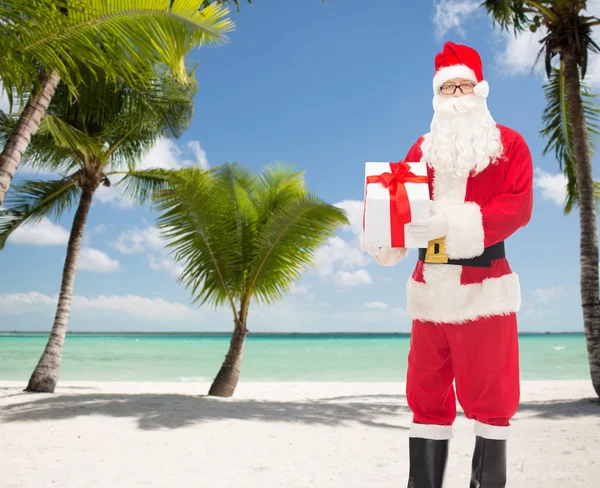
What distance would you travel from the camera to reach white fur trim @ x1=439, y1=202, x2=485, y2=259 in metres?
2.04

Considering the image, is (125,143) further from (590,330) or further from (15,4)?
(590,330)

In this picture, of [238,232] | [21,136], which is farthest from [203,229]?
[21,136]

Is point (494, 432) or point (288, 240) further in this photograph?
point (288, 240)

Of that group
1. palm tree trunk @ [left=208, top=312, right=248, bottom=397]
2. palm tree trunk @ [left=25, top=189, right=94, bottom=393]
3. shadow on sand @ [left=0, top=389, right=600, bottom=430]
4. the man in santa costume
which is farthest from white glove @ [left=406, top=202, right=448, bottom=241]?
palm tree trunk @ [left=25, top=189, right=94, bottom=393]

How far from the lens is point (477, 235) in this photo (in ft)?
6.70

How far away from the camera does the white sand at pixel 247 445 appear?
3.57 m

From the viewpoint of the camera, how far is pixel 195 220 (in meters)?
7.60

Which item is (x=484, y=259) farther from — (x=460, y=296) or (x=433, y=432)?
(x=433, y=432)

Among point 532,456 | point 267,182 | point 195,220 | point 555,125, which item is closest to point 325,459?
point 532,456

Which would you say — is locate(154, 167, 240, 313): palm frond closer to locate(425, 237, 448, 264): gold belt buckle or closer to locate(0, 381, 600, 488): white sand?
locate(0, 381, 600, 488): white sand

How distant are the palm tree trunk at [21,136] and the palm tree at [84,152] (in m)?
2.38

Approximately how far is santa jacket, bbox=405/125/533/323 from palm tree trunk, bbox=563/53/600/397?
5.58 m

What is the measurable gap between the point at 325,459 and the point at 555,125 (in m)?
6.81

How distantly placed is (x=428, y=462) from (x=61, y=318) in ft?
24.8
